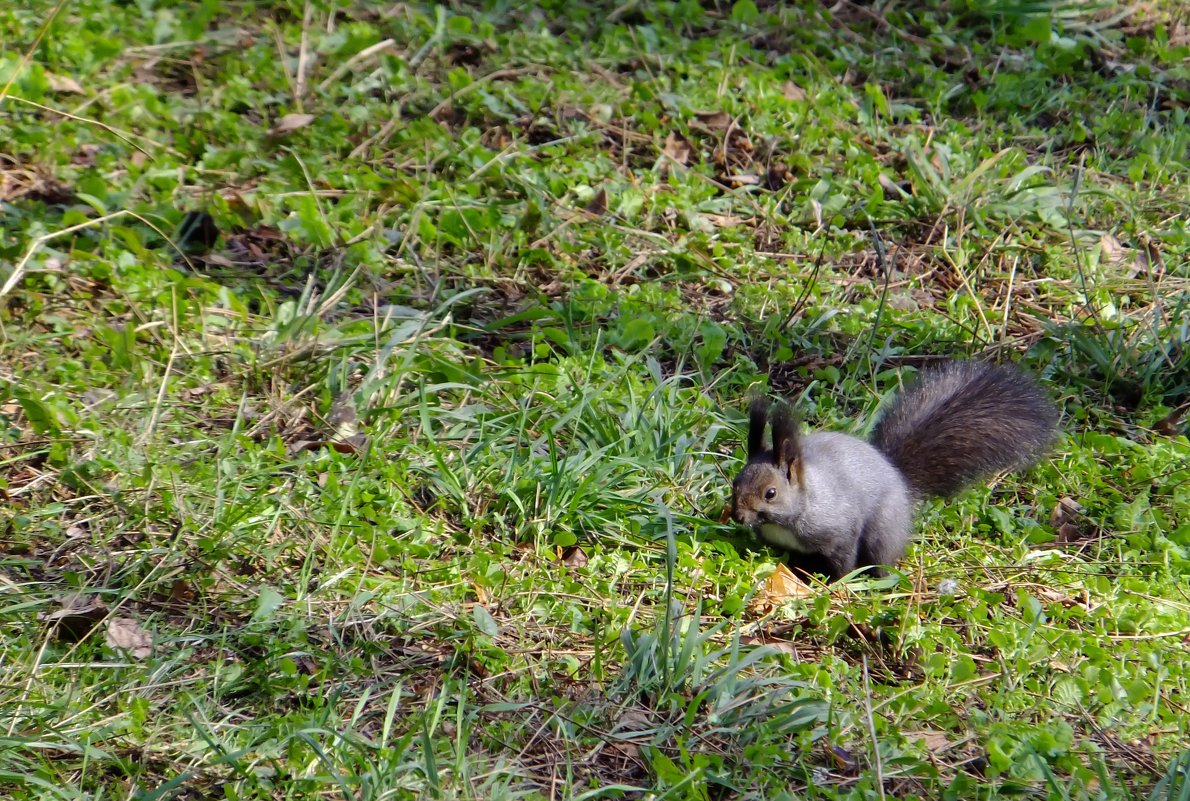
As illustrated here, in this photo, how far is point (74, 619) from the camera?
2654 millimetres

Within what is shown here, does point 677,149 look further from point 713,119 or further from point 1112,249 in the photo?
→ point 1112,249

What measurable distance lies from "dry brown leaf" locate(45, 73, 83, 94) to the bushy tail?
3.42m

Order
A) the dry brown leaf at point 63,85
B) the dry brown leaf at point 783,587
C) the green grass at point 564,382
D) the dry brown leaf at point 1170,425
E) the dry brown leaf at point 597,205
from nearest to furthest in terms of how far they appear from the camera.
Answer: the green grass at point 564,382, the dry brown leaf at point 783,587, the dry brown leaf at point 1170,425, the dry brown leaf at point 597,205, the dry brown leaf at point 63,85

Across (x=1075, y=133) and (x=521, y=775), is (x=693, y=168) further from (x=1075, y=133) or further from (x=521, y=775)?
(x=521, y=775)

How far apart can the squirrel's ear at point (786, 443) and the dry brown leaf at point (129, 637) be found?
1.56 m

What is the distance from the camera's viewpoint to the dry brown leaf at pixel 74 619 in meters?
2.64

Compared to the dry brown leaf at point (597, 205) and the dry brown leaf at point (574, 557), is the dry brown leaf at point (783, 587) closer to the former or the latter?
the dry brown leaf at point (574, 557)

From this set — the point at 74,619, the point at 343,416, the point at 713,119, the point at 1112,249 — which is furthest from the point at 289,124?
the point at 1112,249

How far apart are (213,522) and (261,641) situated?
39 cm

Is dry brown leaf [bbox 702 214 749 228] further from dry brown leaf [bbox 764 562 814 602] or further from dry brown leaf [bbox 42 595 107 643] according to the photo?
dry brown leaf [bbox 42 595 107 643]

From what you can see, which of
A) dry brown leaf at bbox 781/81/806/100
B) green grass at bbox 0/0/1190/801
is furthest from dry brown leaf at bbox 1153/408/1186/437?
dry brown leaf at bbox 781/81/806/100

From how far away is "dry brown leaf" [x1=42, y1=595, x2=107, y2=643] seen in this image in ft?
8.68

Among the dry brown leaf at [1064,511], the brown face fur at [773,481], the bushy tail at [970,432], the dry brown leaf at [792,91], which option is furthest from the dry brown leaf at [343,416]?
the dry brown leaf at [792,91]

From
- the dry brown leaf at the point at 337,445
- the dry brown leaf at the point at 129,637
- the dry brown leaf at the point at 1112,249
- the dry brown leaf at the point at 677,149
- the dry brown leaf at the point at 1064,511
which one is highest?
the dry brown leaf at the point at 1112,249
